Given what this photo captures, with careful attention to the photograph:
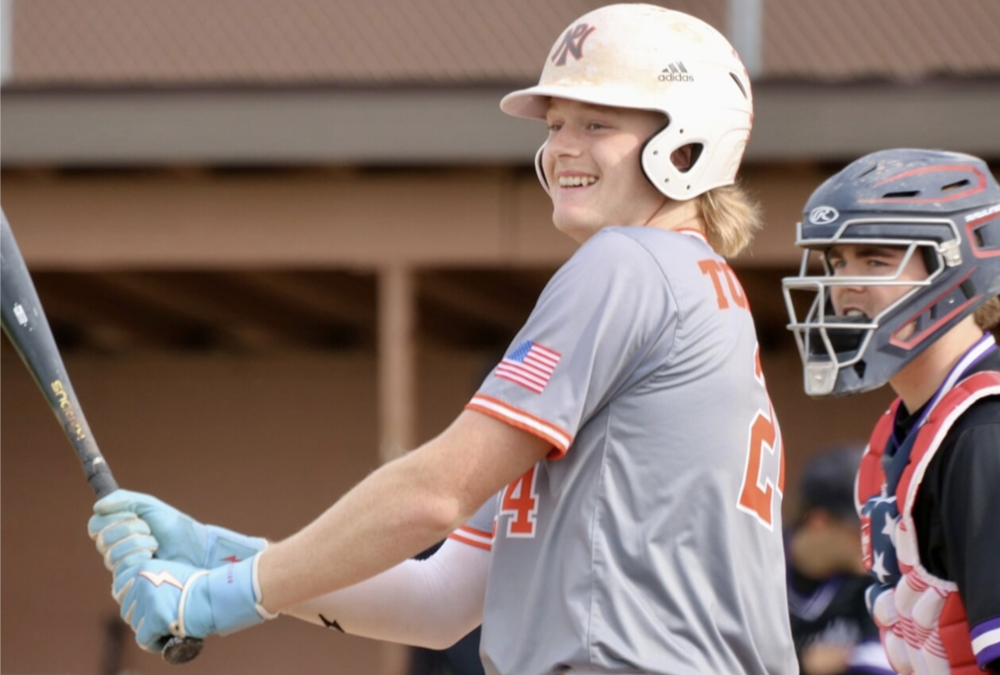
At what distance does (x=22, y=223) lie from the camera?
8.93 meters

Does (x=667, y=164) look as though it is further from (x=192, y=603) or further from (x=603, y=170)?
(x=192, y=603)

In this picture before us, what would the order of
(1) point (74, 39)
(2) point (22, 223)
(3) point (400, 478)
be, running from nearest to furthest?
1. (3) point (400, 478)
2. (2) point (22, 223)
3. (1) point (74, 39)

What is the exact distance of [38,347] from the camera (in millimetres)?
3080

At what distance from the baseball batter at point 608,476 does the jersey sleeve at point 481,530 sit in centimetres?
37

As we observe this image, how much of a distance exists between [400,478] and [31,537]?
10460 mm

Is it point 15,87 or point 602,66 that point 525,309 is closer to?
point 15,87

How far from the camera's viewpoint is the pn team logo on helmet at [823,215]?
3.52 meters

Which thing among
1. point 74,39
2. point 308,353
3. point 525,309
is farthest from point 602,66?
point 308,353

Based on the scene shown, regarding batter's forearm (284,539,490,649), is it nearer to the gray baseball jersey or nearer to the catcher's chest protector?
the gray baseball jersey

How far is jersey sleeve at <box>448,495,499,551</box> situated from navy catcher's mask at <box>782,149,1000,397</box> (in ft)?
2.49

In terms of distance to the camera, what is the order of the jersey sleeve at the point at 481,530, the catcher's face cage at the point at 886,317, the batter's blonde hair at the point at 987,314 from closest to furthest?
1. the jersey sleeve at the point at 481,530
2. the catcher's face cage at the point at 886,317
3. the batter's blonde hair at the point at 987,314

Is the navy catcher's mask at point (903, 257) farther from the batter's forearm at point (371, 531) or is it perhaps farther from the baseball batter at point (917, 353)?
the batter's forearm at point (371, 531)

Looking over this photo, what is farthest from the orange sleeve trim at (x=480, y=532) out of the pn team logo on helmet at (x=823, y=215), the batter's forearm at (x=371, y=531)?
the pn team logo on helmet at (x=823, y=215)

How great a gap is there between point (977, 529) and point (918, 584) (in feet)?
1.01
